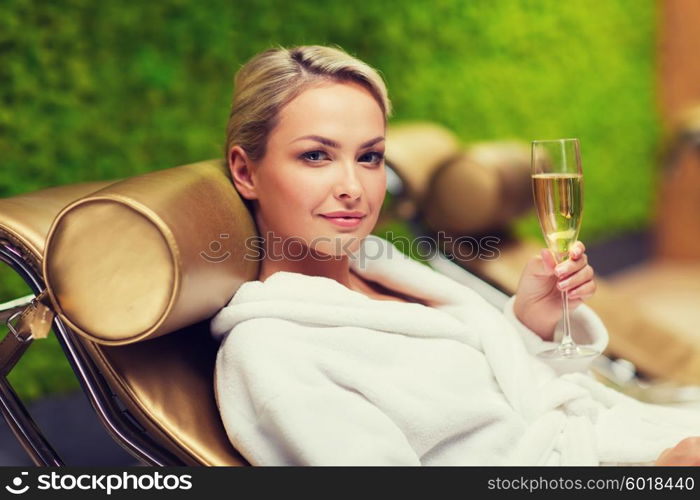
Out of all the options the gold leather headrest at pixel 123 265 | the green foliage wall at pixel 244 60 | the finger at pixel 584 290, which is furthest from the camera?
the green foliage wall at pixel 244 60

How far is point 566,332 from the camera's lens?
4.01 feet

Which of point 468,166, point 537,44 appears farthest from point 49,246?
point 537,44

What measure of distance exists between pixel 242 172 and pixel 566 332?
0.51 meters

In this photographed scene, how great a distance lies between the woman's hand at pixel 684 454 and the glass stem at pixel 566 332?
0.21 meters

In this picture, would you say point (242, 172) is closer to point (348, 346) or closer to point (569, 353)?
point (348, 346)

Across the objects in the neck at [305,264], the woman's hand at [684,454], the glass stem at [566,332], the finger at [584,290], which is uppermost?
the neck at [305,264]

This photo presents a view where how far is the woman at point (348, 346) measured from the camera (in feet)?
3.36

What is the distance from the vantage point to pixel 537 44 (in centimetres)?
404

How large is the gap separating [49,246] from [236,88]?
376 mm

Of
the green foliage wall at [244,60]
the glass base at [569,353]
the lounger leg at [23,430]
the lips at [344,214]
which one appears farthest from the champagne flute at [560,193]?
the green foliage wall at [244,60]

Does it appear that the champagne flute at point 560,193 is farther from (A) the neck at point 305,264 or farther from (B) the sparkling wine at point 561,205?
(A) the neck at point 305,264

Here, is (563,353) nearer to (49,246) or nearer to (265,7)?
(49,246)

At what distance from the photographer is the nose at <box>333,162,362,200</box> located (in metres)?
1.12

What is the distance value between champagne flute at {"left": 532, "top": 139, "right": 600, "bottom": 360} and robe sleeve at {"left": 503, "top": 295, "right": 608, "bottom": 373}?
163 millimetres
